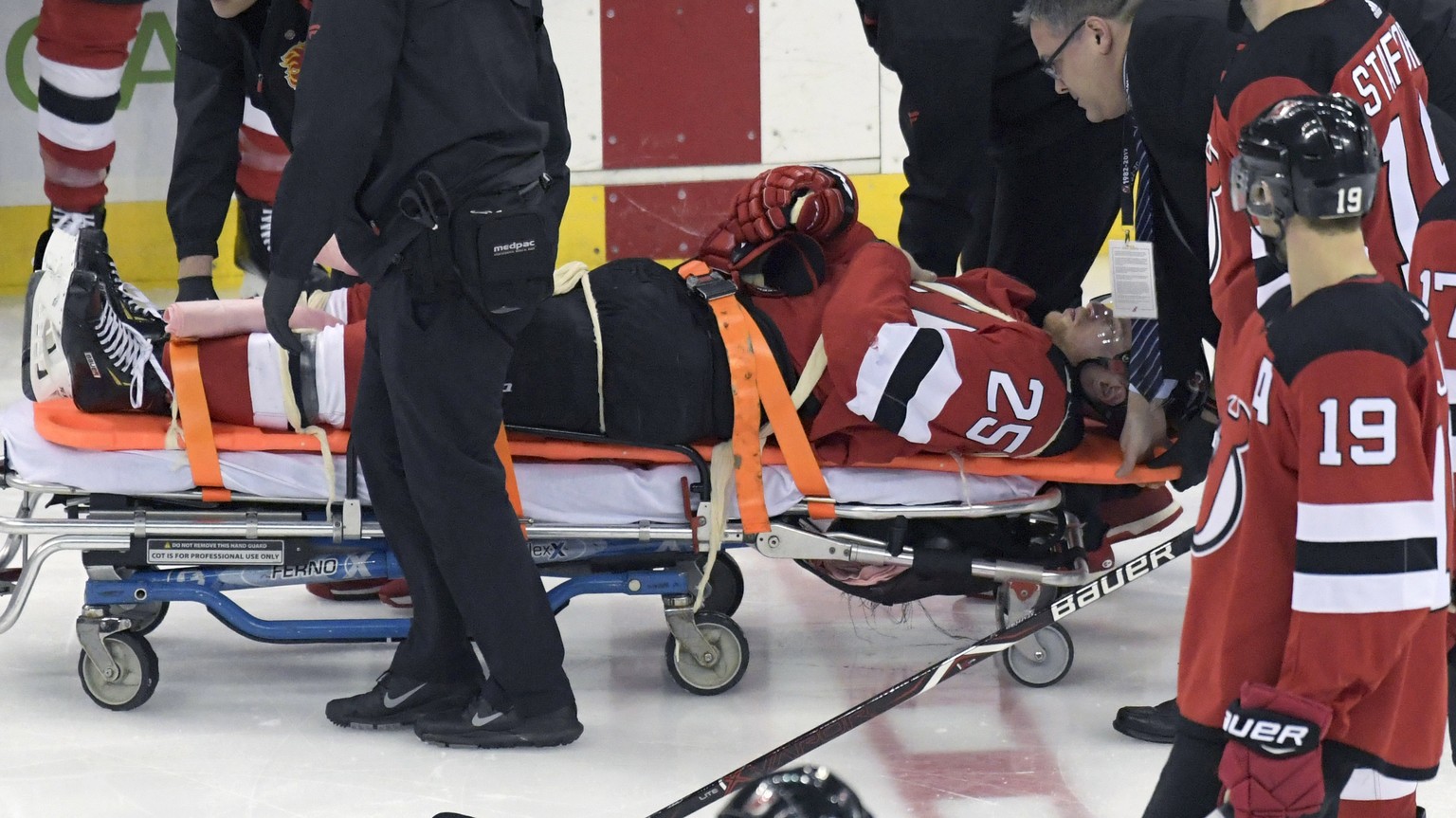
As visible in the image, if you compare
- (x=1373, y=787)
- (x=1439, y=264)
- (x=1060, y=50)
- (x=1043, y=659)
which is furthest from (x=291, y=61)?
(x=1373, y=787)

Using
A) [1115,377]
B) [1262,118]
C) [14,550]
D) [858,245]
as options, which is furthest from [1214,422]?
[14,550]

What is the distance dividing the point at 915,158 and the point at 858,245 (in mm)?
490

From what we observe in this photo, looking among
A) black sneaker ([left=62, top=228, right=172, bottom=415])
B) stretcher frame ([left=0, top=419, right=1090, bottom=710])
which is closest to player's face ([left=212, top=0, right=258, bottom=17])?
black sneaker ([left=62, top=228, right=172, bottom=415])

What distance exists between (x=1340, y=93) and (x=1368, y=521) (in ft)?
2.03

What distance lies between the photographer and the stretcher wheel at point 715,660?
9.64ft

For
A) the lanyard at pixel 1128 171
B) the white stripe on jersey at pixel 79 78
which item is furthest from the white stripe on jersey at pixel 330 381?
the white stripe on jersey at pixel 79 78

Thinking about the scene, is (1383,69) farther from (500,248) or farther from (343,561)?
(343,561)

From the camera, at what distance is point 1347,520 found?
1551 millimetres

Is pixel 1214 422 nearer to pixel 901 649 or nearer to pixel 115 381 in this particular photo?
pixel 901 649

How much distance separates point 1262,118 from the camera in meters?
1.63

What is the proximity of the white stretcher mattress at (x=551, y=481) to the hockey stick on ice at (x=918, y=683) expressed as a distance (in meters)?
0.29

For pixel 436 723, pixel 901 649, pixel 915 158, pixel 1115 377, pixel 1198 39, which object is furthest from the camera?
pixel 915 158

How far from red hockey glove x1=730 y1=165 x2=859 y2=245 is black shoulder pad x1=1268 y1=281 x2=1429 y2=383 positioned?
1.51 meters

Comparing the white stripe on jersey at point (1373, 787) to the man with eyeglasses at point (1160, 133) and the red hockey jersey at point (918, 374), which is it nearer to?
the man with eyeglasses at point (1160, 133)
